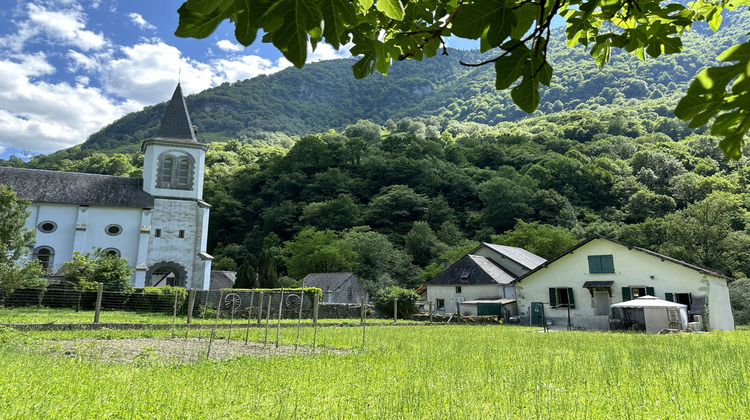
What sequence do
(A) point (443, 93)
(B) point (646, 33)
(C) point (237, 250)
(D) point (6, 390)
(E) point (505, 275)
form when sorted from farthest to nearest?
(A) point (443, 93), (C) point (237, 250), (E) point (505, 275), (D) point (6, 390), (B) point (646, 33)

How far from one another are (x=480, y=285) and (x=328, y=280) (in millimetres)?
13184

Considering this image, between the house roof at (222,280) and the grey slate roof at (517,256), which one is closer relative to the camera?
the grey slate roof at (517,256)

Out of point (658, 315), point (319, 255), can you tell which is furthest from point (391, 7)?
point (319, 255)

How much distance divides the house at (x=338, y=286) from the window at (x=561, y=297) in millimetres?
14773

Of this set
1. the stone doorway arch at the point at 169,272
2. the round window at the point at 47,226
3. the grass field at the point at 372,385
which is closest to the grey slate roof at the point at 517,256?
the stone doorway arch at the point at 169,272

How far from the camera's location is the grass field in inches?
195

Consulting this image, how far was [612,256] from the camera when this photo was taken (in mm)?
25812

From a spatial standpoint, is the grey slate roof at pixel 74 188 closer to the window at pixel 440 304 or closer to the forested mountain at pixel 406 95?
the window at pixel 440 304

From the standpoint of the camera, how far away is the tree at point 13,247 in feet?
63.0

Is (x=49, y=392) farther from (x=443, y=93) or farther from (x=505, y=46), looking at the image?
(x=443, y=93)

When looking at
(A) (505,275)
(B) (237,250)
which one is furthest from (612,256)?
(B) (237,250)

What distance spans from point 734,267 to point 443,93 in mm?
141071

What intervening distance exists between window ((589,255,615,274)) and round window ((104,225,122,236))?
31672 mm

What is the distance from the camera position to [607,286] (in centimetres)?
2538
